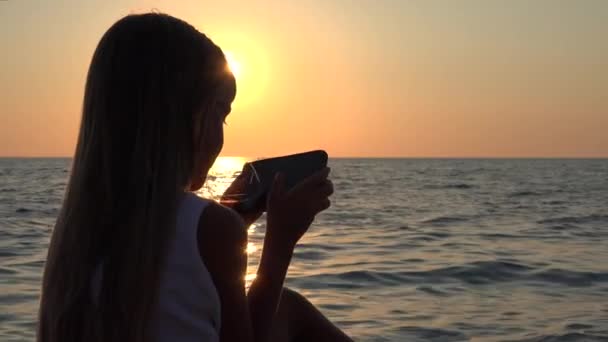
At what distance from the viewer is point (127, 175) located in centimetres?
173

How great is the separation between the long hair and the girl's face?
3 cm

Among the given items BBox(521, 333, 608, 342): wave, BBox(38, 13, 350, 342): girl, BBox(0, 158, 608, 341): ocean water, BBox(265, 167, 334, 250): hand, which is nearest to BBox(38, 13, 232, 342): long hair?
BBox(38, 13, 350, 342): girl

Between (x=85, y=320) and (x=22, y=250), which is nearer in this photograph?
(x=85, y=320)

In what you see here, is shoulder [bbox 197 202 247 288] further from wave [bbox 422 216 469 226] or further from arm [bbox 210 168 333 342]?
wave [bbox 422 216 469 226]

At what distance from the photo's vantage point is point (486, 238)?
1162 centimetres

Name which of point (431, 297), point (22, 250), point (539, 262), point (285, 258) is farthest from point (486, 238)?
point (285, 258)

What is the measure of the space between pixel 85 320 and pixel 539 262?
792cm

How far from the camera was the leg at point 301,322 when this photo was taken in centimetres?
268

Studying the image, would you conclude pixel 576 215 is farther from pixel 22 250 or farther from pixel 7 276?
pixel 7 276

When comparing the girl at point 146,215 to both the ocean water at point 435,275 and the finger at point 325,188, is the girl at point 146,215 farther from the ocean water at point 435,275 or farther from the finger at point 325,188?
the ocean water at point 435,275

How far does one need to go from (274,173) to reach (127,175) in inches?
20.9

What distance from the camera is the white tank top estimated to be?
1.75 m

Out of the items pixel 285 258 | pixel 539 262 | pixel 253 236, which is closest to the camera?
pixel 285 258

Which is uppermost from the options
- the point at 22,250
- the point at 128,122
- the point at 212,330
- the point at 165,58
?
the point at 165,58
